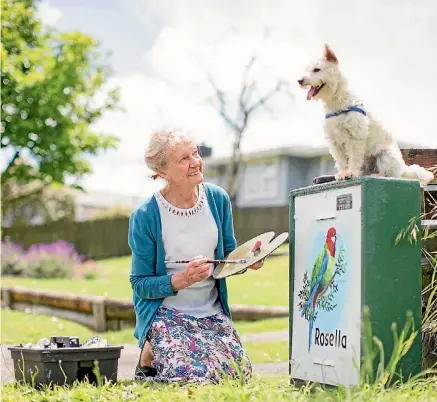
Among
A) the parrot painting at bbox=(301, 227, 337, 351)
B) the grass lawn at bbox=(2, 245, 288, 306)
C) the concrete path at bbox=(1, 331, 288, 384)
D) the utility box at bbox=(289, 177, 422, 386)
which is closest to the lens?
the utility box at bbox=(289, 177, 422, 386)

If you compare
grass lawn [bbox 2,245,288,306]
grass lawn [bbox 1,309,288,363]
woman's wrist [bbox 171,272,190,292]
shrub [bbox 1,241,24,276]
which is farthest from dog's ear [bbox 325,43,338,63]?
shrub [bbox 1,241,24,276]

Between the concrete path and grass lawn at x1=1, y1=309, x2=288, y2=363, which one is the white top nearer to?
the concrete path

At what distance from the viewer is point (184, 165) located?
148 inches

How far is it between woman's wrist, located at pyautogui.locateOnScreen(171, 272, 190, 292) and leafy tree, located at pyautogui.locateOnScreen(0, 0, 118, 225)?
17725 mm

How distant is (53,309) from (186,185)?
733 cm

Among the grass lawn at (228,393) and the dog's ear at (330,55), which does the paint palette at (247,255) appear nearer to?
the grass lawn at (228,393)

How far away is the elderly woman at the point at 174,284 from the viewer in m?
3.71

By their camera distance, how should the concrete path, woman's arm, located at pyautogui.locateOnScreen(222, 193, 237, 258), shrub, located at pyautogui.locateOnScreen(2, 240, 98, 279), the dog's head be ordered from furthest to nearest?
shrub, located at pyautogui.locateOnScreen(2, 240, 98, 279)
the concrete path
woman's arm, located at pyautogui.locateOnScreen(222, 193, 237, 258)
the dog's head

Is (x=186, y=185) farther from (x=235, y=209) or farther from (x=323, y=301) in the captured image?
(x=235, y=209)

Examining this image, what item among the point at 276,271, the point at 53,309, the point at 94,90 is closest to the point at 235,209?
the point at 94,90

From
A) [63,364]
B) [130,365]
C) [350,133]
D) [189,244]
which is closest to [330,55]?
[350,133]

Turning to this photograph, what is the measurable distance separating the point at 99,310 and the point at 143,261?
19.5ft

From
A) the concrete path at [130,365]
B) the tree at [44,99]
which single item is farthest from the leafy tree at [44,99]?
the concrete path at [130,365]

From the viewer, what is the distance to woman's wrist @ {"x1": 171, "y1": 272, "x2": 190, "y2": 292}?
3580 millimetres
